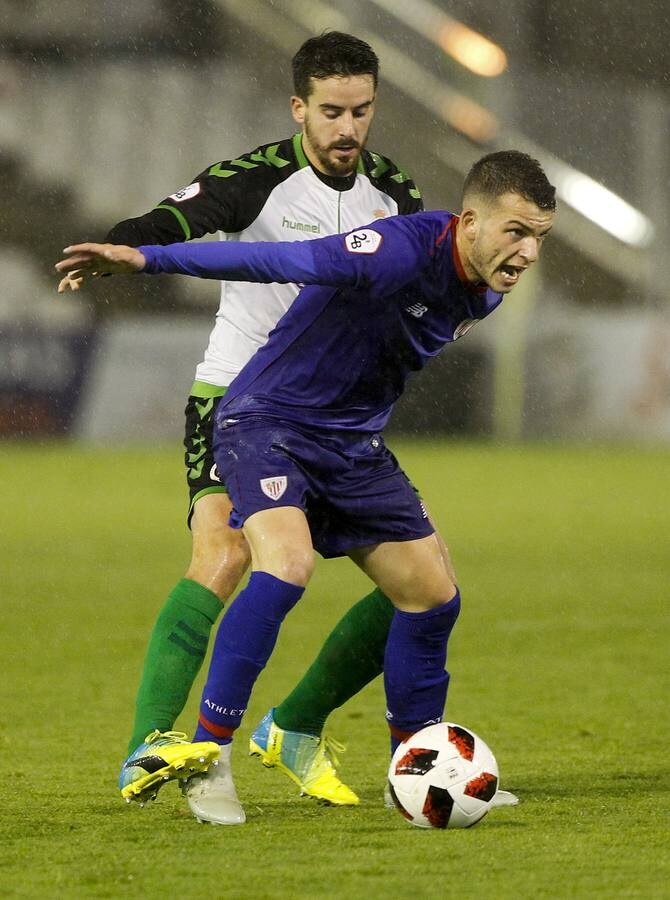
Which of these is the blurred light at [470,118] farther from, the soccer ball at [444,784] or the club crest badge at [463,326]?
the soccer ball at [444,784]

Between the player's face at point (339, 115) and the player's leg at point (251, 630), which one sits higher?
the player's face at point (339, 115)

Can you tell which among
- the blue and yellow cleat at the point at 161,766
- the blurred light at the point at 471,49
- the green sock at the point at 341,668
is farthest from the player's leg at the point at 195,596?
the blurred light at the point at 471,49

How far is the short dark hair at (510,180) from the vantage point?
3.80 metres

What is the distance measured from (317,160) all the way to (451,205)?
16.7m

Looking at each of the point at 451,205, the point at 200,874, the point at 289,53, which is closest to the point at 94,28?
the point at 289,53

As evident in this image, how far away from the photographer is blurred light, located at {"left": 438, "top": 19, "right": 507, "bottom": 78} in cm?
2161

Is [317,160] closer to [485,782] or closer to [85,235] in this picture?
[485,782]

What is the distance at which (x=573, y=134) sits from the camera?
22406 mm

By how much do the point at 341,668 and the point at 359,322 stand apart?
3.03 ft

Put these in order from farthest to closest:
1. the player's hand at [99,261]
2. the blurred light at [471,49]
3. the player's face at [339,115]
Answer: the blurred light at [471,49] < the player's face at [339,115] < the player's hand at [99,261]

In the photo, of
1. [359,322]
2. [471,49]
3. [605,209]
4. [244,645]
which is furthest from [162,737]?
[471,49]

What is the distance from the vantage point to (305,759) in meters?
4.20

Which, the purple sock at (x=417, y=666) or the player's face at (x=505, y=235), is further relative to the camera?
the purple sock at (x=417, y=666)

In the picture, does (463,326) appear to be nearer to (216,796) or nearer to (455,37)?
(216,796)
